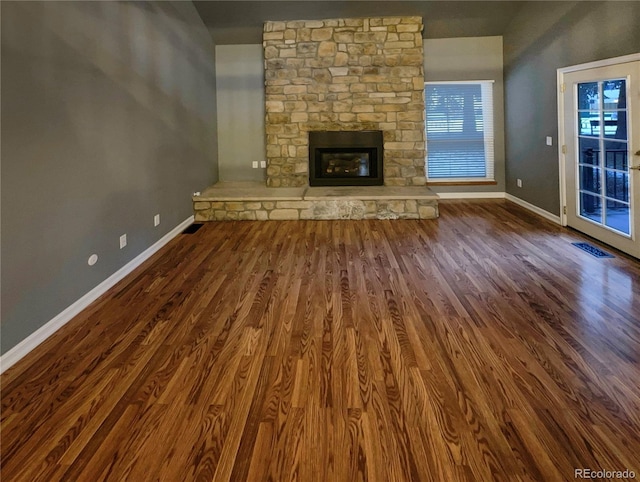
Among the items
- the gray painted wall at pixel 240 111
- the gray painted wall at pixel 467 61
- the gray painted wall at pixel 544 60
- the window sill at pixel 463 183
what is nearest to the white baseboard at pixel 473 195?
the window sill at pixel 463 183

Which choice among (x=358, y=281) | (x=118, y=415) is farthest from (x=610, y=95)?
(x=118, y=415)

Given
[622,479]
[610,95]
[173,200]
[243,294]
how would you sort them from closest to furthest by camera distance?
[622,479] → [243,294] → [610,95] → [173,200]

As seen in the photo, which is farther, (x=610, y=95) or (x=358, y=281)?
(x=610, y=95)

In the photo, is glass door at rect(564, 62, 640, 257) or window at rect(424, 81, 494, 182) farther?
window at rect(424, 81, 494, 182)

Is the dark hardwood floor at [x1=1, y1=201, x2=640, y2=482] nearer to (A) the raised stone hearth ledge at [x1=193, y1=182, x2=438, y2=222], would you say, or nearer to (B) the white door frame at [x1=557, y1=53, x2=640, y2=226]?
(B) the white door frame at [x1=557, y1=53, x2=640, y2=226]

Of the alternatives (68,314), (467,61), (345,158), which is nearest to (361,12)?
(467,61)

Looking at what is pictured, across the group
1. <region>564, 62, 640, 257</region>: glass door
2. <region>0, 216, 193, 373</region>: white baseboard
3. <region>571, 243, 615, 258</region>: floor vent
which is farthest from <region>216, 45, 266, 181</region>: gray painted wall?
<region>571, 243, 615, 258</region>: floor vent

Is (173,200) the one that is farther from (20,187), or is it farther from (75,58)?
(20,187)

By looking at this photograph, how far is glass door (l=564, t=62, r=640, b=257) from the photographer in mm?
4527

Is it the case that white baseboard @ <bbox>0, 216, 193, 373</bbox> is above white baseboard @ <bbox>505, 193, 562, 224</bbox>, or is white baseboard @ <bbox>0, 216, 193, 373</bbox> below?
below

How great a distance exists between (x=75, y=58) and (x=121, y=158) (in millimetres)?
987

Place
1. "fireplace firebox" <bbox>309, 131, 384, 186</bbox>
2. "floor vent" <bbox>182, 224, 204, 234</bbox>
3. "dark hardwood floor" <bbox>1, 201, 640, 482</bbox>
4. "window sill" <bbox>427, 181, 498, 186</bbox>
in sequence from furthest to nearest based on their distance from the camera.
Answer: "window sill" <bbox>427, 181, 498, 186</bbox> → "fireplace firebox" <bbox>309, 131, 384, 186</bbox> → "floor vent" <bbox>182, 224, 204, 234</bbox> → "dark hardwood floor" <bbox>1, 201, 640, 482</bbox>

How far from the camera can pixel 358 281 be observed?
4133mm

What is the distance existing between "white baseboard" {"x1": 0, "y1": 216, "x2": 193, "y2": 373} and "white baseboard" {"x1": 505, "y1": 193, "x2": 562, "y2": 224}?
471 cm
